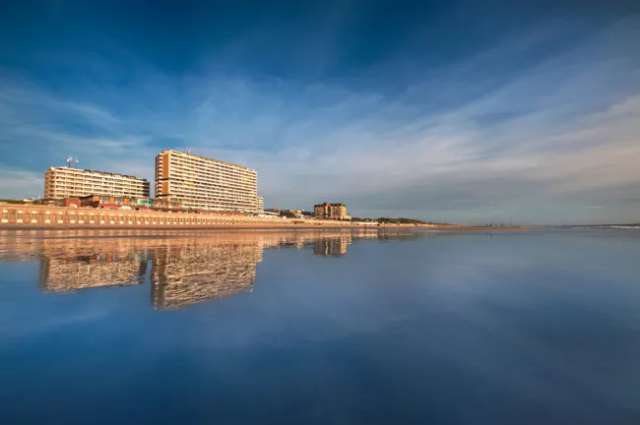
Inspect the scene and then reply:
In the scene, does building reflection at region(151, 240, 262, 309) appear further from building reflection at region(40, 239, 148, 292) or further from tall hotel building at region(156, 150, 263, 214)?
tall hotel building at region(156, 150, 263, 214)

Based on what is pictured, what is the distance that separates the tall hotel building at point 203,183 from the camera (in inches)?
4875

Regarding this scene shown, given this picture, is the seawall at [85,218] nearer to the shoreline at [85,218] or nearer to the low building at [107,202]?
the shoreline at [85,218]

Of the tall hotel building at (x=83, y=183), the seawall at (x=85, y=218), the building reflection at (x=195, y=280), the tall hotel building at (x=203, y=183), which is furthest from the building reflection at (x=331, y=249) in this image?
the tall hotel building at (x=83, y=183)

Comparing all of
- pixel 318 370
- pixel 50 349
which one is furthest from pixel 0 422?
pixel 318 370

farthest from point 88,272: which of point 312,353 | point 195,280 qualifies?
point 312,353

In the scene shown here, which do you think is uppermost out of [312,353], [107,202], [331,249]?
[107,202]

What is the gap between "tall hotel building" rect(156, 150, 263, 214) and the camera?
124 m

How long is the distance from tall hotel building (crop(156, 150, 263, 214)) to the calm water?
4531 inches

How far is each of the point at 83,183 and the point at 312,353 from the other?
148031 mm

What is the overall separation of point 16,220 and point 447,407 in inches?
2921

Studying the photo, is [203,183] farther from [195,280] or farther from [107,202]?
[195,280]

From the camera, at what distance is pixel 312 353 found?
461 cm

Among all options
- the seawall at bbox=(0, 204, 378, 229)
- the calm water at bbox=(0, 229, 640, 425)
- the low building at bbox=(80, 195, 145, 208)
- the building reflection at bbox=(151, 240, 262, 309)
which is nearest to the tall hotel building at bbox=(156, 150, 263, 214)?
the low building at bbox=(80, 195, 145, 208)

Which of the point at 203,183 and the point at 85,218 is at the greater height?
the point at 203,183
